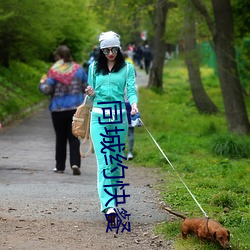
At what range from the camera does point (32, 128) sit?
18938 mm

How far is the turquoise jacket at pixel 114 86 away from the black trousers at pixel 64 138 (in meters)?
3.65

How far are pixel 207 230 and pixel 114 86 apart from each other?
6.38ft

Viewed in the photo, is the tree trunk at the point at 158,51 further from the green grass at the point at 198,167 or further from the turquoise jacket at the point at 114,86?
the turquoise jacket at the point at 114,86

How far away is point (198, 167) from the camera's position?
39.6ft

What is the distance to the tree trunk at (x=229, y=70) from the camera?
16.4 metres

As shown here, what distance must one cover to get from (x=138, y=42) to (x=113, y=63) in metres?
66.5

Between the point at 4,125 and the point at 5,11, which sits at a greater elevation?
the point at 5,11

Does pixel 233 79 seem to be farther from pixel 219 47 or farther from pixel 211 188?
pixel 211 188

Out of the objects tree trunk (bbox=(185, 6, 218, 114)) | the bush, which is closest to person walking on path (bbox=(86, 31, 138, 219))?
the bush

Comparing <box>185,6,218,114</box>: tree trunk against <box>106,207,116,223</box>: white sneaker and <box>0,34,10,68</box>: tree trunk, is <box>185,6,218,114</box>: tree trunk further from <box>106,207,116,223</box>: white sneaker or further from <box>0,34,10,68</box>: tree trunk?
<box>106,207,116,223</box>: white sneaker

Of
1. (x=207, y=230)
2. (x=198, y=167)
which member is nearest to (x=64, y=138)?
(x=198, y=167)

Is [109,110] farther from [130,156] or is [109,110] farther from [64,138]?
[130,156]

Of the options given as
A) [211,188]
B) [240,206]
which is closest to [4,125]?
[211,188]

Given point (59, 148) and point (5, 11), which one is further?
point (5, 11)
